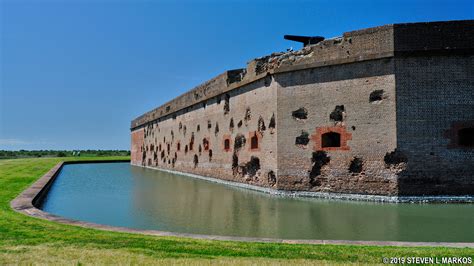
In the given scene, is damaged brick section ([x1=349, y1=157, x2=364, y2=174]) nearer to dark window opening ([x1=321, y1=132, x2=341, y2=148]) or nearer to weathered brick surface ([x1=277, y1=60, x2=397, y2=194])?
weathered brick surface ([x1=277, y1=60, x2=397, y2=194])

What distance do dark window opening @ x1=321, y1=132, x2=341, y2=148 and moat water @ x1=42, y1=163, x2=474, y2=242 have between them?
180 centimetres

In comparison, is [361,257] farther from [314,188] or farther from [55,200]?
[55,200]

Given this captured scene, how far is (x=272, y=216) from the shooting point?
8641 millimetres

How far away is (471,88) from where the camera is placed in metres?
10.8

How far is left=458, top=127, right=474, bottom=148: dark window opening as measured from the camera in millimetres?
10953

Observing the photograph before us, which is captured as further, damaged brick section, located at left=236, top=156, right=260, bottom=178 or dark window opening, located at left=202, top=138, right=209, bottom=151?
dark window opening, located at left=202, top=138, right=209, bottom=151

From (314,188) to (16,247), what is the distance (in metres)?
8.73

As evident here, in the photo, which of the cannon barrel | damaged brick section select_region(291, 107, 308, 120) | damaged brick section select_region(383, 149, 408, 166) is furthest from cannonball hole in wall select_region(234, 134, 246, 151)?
damaged brick section select_region(383, 149, 408, 166)

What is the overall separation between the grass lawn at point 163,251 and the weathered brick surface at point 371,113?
6.27 m

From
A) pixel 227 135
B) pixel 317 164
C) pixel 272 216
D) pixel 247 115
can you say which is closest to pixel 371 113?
pixel 317 164

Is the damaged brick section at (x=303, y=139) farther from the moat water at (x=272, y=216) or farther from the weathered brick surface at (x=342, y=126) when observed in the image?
the moat water at (x=272, y=216)

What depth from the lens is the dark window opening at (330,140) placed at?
40.1 ft

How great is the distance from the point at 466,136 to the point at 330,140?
3.62m

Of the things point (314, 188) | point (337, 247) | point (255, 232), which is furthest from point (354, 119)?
point (337, 247)
